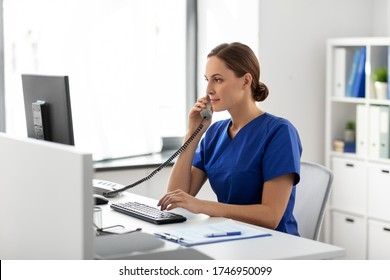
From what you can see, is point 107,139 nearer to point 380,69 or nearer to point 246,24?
point 246,24

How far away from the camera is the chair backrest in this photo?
9.40ft

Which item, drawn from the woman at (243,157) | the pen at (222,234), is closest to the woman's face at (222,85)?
the woman at (243,157)

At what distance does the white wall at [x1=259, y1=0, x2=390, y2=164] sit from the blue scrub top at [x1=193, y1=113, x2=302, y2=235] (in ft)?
5.24

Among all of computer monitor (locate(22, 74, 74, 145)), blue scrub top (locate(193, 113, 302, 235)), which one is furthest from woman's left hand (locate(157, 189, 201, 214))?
computer monitor (locate(22, 74, 74, 145))

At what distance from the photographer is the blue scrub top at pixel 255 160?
2.77 m

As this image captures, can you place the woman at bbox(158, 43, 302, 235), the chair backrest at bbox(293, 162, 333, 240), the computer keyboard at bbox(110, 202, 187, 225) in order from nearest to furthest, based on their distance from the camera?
1. the computer keyboard at bbox(110, 202, 187, 225)
2. the woman at bbox(158, 43, 302, 235)
3. the chair backrest at bbox(293, 162, 333, 240)

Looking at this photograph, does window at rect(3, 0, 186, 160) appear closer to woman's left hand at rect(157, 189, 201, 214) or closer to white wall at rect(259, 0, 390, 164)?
white wall at rect(259, 0, 390, 164)

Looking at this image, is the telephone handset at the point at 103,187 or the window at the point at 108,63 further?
the window at the point at 108,63

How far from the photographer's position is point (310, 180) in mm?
2951

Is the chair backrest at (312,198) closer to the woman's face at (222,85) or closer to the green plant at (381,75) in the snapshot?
the woman's face at (222,85)

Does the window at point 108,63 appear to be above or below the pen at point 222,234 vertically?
above

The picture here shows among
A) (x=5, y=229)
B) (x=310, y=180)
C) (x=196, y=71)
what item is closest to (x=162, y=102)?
(x=196, y=71)

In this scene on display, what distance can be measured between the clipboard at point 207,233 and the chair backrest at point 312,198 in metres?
0.41
